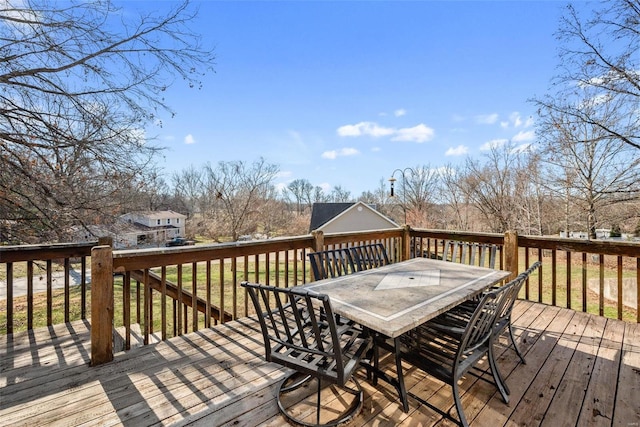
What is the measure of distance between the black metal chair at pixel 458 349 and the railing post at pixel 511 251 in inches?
97.3

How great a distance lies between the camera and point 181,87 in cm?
481

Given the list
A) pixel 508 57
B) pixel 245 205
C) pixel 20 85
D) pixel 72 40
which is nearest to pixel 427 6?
pixel 508 57

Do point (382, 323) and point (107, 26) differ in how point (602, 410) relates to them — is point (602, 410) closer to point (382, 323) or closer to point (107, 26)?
point (382, 323)

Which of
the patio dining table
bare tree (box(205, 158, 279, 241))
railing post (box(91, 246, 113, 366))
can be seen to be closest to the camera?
the patio dining table

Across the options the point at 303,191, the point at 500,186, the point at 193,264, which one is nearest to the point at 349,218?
the point at 500,186

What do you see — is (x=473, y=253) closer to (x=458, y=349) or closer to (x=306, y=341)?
(x=458, y=349)

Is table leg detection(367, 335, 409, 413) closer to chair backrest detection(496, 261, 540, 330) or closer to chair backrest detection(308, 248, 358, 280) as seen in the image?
chair backrest detection(496, 261, 540, 330)

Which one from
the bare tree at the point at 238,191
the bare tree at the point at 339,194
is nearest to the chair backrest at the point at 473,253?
the bare tree at the point at 238,191

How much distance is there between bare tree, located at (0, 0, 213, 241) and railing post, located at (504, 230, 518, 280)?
555cm

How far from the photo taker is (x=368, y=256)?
3477 mm

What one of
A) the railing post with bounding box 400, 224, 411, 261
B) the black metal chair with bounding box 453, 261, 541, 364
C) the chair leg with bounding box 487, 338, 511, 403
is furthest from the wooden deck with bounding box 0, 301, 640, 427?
the railing post with bounding box 400, 224, 411, 261

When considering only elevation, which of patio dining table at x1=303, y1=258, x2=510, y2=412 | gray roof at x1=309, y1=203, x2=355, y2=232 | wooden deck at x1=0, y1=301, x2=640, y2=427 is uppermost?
gray roof at x1=309, y1=203, x2=355, y2=232

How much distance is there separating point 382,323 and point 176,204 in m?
22.0

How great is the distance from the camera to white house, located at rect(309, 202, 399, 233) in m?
17.7
